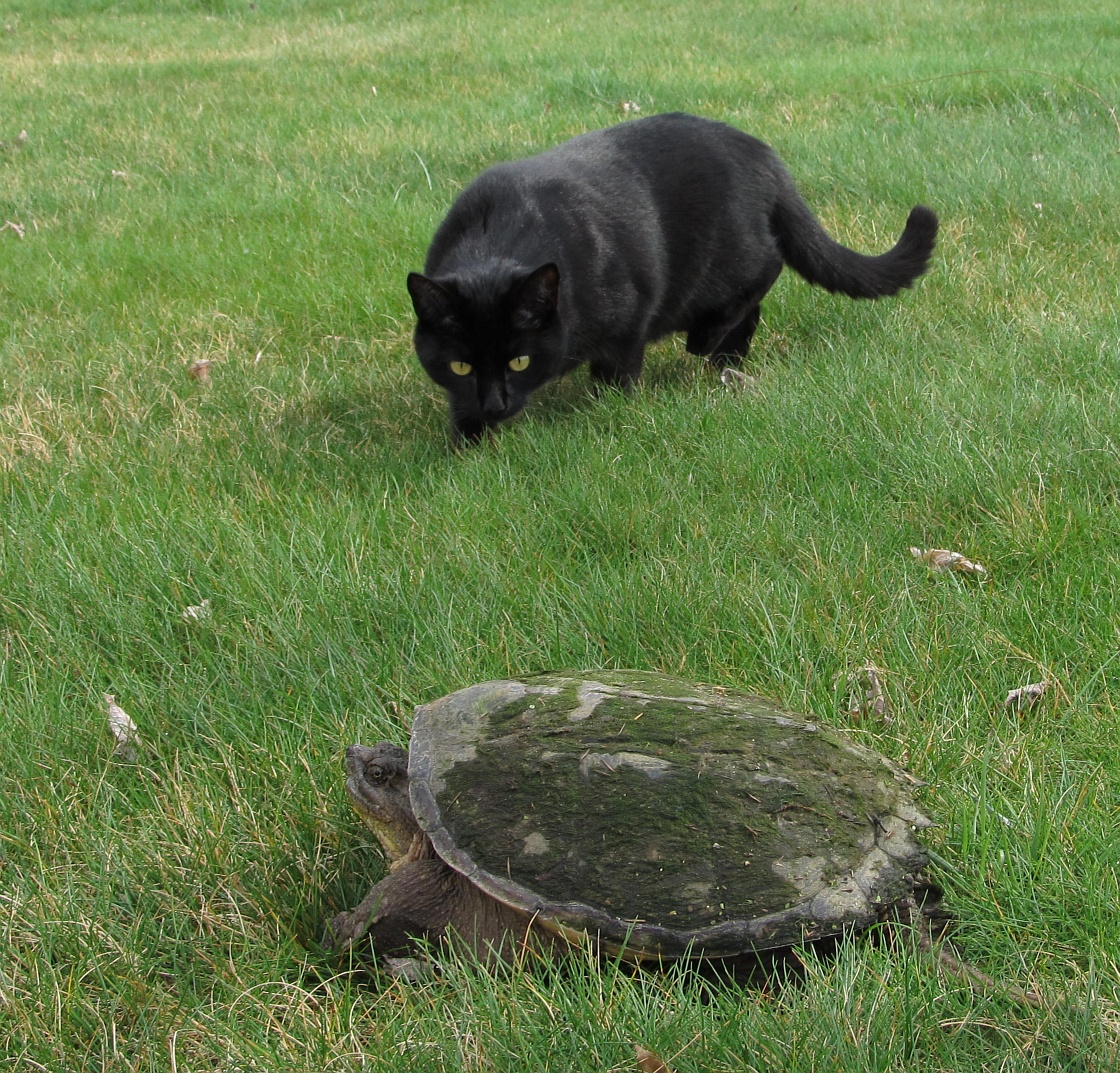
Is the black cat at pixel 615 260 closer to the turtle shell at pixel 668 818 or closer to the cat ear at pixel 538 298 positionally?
the cat ear at pixel 538 298

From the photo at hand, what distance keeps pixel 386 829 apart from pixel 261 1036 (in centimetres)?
45

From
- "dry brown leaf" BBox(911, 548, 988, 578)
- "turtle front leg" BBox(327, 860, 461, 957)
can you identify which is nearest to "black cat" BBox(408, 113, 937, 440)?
"dry brown leaf" BBox(911, 548, 988, 578)

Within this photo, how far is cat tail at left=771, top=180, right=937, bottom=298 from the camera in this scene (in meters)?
4.95

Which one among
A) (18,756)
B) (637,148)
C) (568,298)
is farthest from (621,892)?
(637,148)

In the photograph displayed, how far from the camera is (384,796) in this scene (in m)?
2.14

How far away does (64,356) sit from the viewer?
16.6 ft

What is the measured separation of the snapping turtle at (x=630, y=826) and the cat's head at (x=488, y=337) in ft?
6.77

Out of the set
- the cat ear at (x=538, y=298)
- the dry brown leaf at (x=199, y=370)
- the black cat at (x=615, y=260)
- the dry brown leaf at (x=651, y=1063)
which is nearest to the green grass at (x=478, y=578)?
the dry brown leaf at (x=651, y=1063)

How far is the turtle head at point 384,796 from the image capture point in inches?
83.7

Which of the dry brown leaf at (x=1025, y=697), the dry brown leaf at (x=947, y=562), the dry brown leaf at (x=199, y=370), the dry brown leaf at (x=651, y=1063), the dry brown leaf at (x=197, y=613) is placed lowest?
the dry brown leaf at (x=1025, y=697)

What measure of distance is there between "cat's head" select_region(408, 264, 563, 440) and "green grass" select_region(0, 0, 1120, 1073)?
0.23 metres

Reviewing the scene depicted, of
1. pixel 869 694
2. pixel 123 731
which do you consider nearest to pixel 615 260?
pixel 869 694

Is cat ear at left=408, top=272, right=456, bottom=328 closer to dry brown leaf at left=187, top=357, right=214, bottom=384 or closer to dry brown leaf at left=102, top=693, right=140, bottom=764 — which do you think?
dry brown leaf at left=187, top=357, right=214, bottom=384

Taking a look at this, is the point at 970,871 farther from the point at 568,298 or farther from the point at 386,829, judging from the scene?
the point at 568,298
